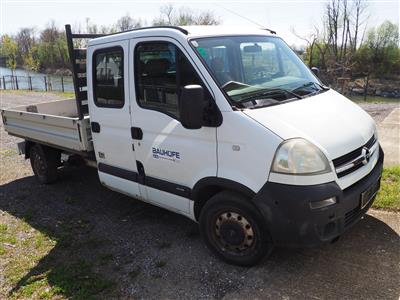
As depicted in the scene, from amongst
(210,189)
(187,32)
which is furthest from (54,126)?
(210,189)

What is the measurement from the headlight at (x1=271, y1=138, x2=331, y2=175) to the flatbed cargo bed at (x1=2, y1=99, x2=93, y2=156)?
2980 mm

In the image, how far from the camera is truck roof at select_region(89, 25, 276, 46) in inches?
142

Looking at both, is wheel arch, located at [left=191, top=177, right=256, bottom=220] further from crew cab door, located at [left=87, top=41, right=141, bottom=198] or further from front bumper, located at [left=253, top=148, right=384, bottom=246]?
crew cab door, located at [left=87, top=41, right=141, bottom=198]

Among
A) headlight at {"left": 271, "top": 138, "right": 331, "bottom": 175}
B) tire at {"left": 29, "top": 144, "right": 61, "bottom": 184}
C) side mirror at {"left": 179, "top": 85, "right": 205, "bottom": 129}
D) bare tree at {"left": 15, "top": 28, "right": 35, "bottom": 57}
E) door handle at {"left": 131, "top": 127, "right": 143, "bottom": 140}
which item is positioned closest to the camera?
headlight at {"left": 271, "top": 138, "right": 331, "bottom": 175}

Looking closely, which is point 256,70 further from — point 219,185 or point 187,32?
point 219,185

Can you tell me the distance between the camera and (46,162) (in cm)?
620

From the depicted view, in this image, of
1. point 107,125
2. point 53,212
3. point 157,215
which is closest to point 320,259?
point 157,215

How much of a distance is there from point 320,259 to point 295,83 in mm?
1777

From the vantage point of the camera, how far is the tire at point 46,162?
20.4 ft

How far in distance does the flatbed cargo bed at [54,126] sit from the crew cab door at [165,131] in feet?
3.86

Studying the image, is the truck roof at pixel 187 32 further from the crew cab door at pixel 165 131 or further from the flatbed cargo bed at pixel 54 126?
the flatbed cargo bed at pixel 54 126

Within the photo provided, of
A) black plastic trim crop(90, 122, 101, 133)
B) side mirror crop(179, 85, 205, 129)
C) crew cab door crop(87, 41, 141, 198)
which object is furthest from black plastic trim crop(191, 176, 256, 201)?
black plastic trim crop(90, 122, 101, 133)

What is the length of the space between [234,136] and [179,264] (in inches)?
57.2

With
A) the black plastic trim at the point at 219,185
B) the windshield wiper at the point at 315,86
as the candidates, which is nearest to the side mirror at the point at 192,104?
the black plastic trim at the point at 219,185
